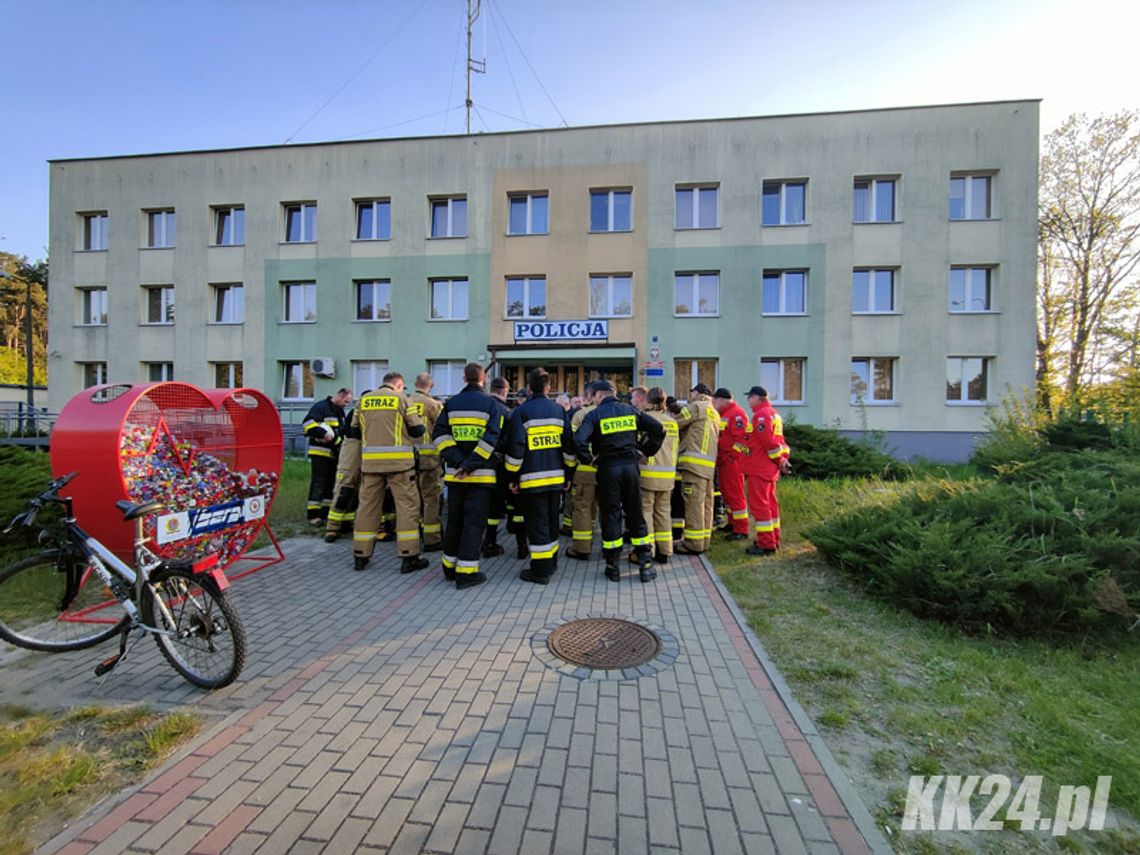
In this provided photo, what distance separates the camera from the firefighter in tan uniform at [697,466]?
639 centimetres

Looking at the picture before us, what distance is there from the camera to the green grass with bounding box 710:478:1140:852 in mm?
2551

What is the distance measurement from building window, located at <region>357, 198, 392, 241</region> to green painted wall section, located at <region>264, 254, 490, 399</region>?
1.16 metres

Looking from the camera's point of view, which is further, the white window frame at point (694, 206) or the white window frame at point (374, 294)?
the white window frame at point (374, 294)

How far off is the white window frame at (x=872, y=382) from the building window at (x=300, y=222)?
20448mm

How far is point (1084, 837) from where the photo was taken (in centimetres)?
225

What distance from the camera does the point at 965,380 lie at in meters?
17.1

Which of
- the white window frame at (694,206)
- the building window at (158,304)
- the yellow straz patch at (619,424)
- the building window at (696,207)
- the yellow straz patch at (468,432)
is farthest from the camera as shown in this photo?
the building window at (158,304)

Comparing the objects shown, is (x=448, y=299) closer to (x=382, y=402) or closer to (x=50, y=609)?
(x=382, y=402)

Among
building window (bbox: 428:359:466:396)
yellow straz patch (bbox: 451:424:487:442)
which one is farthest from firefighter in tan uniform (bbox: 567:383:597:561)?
building window (bbox: 428:359:466:396)

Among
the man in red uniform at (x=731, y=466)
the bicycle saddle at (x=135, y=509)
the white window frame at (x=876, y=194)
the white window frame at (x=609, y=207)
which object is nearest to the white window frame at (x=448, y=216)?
the white window frame at (x=609, y=207)

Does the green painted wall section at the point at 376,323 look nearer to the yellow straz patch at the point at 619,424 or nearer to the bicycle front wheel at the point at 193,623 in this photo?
the yellow straz patch at the point at 619,424

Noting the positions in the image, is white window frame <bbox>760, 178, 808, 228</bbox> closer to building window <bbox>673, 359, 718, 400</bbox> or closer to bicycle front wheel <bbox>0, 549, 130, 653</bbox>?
building window <bbox>673, 359, 718, 400</bbox>

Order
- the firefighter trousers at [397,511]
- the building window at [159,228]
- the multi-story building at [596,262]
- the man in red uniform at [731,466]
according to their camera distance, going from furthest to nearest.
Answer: the building window at [159,228] < the multi-story building at [596,262] < the man in red uniform at [731,466] < the firefighter trousers at [397,511]

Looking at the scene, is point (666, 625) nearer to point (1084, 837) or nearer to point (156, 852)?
point (1084, 837)
